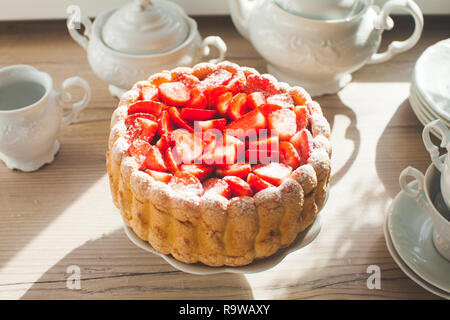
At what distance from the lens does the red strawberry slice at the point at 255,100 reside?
907mm

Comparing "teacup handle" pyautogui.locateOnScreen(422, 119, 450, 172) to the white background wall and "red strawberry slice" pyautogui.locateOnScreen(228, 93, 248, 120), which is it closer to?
"red strawberry slice" pyautogui.locateOnScreen(228, 93, 248, 120)

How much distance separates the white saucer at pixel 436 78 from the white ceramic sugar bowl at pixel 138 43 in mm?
526

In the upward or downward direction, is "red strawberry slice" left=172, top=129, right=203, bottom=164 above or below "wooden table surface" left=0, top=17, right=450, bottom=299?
above

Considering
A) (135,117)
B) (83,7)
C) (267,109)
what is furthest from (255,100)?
(83,7)

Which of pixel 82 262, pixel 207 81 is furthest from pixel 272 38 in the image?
pixel 82 262

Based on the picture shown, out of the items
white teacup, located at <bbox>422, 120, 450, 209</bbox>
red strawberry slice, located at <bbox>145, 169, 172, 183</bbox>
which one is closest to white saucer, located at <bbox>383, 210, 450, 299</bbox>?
white teacup, located at <bbox>422, 120, 450, 209</bbox>

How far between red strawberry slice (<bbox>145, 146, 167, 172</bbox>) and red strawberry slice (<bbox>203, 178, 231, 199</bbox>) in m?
0.09

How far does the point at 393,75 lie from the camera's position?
4.60 feet

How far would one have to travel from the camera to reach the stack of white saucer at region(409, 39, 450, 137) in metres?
1.08

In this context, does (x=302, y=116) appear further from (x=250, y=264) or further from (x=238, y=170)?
(x=250, y=264)

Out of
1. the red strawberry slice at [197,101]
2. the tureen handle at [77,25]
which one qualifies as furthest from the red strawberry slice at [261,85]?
the tureen handle at [77,25]

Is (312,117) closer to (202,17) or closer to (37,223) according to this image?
(37,223)

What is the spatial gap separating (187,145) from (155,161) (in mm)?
70

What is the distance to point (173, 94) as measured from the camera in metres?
0.92
